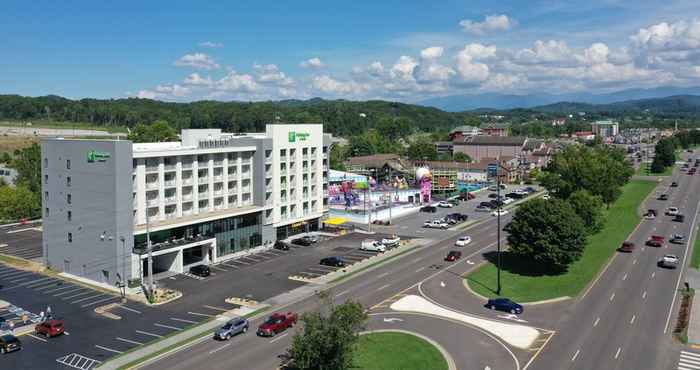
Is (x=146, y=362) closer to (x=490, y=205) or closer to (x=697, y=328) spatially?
(x=697, y=328)

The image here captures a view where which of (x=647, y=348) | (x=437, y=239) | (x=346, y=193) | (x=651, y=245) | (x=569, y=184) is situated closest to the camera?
(x=647, y=348)

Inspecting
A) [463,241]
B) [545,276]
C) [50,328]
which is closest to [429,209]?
A: [463,241]

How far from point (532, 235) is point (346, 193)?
5769cm

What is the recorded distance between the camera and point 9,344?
45781 mm

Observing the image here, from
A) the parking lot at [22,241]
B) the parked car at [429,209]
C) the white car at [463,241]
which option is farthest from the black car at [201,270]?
the parked car at [429,209]

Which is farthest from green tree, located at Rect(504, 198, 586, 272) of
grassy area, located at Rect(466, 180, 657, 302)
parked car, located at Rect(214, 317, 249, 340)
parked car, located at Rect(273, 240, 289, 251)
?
parked car, located at Rect(214, 317, 249, 340)

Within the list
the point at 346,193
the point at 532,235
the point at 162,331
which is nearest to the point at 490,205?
the point at 346,193

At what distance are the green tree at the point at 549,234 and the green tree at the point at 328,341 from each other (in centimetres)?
3814

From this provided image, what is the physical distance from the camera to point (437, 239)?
92062mm

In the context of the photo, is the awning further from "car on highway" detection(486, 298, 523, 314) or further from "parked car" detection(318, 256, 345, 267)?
"car on highway" detection(486, 298, 523, 314)

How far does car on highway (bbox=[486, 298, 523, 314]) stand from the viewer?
54750mm

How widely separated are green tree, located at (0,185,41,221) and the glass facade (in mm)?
54900

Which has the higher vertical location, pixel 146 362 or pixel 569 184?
pixel 569 184

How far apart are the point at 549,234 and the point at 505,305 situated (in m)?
15.8
